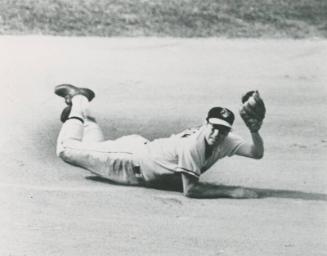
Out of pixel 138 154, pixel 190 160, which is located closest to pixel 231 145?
pixel 190 160

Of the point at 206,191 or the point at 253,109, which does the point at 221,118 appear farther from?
the point at 206,191

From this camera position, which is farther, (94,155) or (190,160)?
(94,155)

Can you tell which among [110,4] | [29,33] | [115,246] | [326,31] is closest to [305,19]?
[326,31]

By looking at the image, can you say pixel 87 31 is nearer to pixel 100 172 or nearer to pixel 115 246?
pixel 100 172

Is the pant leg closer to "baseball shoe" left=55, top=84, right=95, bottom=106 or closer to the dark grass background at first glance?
"baseball shoe" left=55, top=84, right=95, bottom=106

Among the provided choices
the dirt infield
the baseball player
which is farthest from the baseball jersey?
the dirt infield

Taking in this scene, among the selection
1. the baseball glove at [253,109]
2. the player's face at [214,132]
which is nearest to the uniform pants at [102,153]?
the player's face at [214,132]
